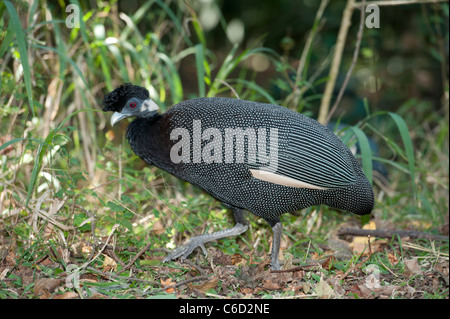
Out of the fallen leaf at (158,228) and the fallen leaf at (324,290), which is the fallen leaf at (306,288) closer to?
the fallen leaf at (324,290)

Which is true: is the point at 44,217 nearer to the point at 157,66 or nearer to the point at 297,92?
the point at 157,66

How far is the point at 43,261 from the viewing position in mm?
2832

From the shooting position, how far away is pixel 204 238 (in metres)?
3.10

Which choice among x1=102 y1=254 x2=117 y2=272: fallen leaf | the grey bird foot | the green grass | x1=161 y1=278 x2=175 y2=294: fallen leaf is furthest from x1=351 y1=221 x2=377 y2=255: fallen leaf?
x1=102 y1=254 x2=117 y2=272: fallen leaf

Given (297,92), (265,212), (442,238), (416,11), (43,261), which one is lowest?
(442,238)

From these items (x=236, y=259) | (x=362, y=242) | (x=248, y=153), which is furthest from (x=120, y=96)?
(x=362, y=242)

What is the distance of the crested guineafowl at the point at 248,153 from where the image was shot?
272 centimetres

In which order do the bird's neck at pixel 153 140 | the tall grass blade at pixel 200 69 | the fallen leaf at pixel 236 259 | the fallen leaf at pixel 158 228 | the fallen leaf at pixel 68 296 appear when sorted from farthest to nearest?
the tall grass blade at pixel 200 69 → the fallen leaf at pixel 158 228 → the fallen leaf at pixel 236 259 → the bird's neck at pixel 153 140 → the fallen leaf at pixel 68 296

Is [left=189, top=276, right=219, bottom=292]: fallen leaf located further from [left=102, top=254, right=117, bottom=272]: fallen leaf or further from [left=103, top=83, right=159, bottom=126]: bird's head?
[left=103, top=83, right=159, bottom=126]: bird's head

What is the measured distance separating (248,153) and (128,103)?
0.74m

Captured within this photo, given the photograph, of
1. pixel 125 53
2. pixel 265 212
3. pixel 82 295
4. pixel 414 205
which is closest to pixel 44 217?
pixel 82 295

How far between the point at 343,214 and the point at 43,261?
214 centimetres

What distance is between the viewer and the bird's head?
290cm

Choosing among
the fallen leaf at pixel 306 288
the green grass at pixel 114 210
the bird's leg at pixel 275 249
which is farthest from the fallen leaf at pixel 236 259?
the fallen leaf at pixel 306 288
